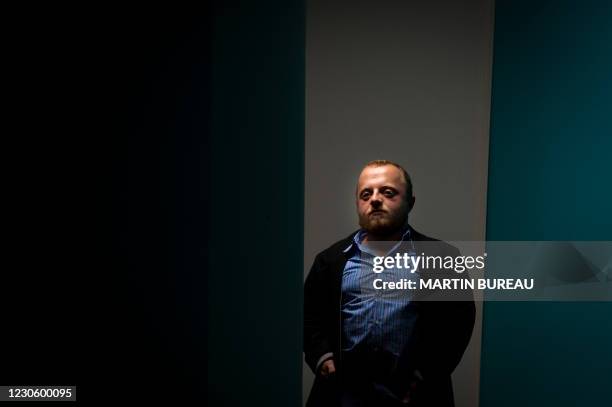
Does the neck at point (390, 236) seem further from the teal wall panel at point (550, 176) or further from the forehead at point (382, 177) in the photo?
the teal wall panel at point (550, 176)

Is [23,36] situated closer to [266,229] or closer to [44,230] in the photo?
[44,230]

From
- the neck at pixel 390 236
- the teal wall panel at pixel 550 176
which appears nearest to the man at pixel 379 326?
the neck at pixel 390 236

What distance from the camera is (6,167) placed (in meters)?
0.58

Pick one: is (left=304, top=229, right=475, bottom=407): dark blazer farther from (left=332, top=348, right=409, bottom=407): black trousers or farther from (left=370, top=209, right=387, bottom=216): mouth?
(left=370, top=209, right=387, bottom=216): mouth

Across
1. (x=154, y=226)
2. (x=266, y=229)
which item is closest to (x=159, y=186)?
(x=154, y=226)

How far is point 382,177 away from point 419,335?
480mm

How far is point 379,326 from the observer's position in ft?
4.41

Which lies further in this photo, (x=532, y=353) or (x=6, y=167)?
(x=532, y=353)

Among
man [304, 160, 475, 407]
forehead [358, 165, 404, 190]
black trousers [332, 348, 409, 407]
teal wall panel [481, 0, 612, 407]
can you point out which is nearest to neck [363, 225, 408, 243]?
man [304, 160, 475, 407]

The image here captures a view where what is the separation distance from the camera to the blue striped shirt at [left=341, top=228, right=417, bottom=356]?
133 cm

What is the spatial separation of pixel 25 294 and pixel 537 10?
1.98m

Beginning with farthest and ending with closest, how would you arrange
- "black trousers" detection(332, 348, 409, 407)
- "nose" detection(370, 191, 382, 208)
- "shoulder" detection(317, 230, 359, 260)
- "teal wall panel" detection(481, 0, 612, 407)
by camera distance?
"teal wall panel" detection(481, 0, 612, 407) < "shoulder" detection(317, 230, 359, 260) < "nose" detection(370, 191, 382, 208) < "black trousers" detection(332, 348, 409, 407)

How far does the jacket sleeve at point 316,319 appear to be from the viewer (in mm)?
1385

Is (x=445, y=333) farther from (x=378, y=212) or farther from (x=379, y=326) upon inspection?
(x=378, y=212)
